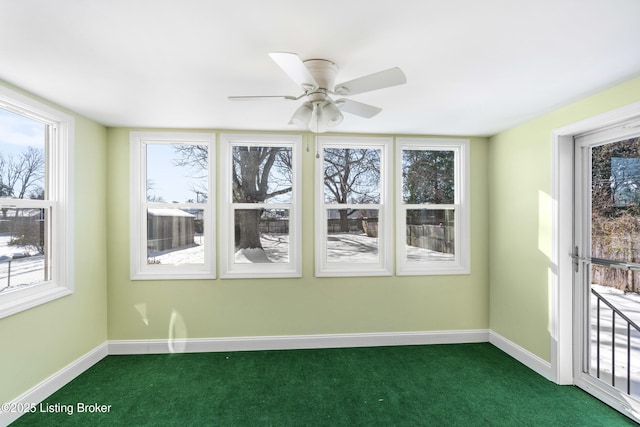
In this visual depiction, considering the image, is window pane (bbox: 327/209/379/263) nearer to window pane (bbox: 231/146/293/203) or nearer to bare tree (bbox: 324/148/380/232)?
bare tree (bbox: 324/148/380/232)

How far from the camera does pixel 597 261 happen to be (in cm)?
252

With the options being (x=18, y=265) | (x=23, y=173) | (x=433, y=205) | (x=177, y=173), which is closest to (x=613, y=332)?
(x=433, y=205)

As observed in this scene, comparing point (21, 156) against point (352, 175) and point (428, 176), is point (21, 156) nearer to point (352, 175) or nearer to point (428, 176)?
point (352, 175)

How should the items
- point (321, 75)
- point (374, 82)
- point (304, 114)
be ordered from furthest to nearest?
point (304, 114), point (321, 75), point (374, 82)

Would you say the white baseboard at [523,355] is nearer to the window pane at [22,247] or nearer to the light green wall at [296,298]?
the light green wall at [296,298]

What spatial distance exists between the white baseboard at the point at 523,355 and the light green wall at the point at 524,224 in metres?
0.05

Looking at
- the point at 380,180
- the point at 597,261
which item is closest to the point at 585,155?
the point at 597,261

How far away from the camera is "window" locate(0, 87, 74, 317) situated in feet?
7.45

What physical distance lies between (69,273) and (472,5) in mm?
3583

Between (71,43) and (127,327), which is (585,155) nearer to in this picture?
(71,43)

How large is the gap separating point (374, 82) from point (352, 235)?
7.15ft

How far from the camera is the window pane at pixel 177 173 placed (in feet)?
11.2

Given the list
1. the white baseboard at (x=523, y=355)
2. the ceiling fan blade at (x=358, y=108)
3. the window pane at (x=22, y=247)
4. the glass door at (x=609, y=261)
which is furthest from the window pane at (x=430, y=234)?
the window pane at (x=22, y=247)

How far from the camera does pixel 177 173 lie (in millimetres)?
3428
